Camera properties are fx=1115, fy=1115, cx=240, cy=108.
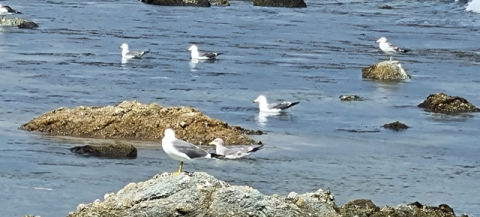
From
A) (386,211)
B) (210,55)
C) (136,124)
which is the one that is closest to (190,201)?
(386,211)

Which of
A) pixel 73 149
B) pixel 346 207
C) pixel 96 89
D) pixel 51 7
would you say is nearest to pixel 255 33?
pixel 51 7

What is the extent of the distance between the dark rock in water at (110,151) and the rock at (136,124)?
1121 mm

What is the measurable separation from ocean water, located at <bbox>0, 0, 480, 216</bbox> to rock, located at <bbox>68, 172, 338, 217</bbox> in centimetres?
187

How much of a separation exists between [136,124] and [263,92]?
5545 millimetres

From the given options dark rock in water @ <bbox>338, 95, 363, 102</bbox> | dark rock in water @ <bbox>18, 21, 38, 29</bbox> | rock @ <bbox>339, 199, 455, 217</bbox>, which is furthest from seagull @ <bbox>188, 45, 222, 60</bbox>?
rock @ <bbox>339, 199, 455, 217</bbox>

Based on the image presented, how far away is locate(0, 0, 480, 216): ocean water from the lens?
11.0 meters

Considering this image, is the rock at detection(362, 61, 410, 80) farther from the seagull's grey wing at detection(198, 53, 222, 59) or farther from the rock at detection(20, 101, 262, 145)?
the rock at detection(20, 101, 262, 145)

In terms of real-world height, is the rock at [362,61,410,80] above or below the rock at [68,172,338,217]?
below

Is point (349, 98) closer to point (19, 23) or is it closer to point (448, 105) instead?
point (448, 105)

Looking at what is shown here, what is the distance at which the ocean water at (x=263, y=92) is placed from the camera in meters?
11.0

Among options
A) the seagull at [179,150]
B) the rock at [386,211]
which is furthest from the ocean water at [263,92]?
the rock at [386,211]

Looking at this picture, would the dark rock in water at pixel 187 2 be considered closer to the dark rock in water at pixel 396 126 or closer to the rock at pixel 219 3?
the rock at pixel 219 3

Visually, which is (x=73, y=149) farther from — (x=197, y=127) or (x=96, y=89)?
(x=96, y=89)

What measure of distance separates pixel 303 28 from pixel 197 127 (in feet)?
62.0
